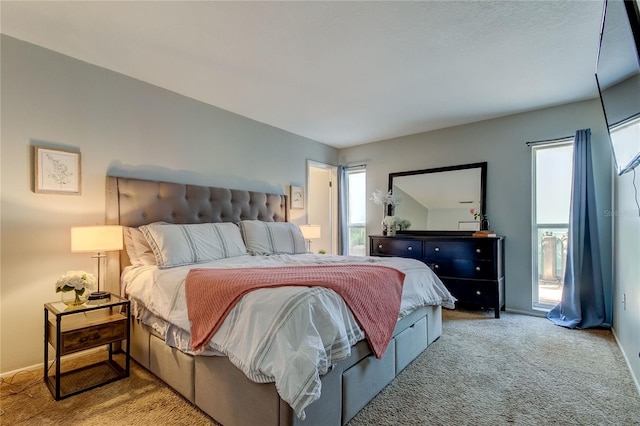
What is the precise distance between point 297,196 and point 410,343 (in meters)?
2.83

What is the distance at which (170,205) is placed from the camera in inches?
121

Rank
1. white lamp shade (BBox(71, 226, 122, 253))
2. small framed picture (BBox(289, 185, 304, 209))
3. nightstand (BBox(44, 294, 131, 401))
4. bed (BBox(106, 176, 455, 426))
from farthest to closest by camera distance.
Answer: small framed picture (BBox(289, 185, 304, 209)) → white lamp shade (BBox(71, 226, 122, 253)) → nightstand (BBox(44, 294, 131, 401)) → bed (BBox(106, 176, 455, 426))

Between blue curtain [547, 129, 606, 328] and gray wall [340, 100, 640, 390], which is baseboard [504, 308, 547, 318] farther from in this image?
blue curtain [547, 129, 606, 328]

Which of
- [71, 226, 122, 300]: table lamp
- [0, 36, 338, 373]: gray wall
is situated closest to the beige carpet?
[0, 36, 338, 373]: gray wall

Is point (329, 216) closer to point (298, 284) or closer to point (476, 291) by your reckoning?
point (476, 291)

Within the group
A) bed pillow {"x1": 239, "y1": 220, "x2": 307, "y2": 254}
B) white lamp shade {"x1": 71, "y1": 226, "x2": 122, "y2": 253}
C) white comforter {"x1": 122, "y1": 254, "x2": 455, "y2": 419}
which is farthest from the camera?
bed pillow {"x1": 239, "y1": 220, "x2": 307, "y2": 254}

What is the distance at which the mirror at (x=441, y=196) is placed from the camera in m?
4.14

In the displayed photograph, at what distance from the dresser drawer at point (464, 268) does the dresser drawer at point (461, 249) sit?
0.17ft

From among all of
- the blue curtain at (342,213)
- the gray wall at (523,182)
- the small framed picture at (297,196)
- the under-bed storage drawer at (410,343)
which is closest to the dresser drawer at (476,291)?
the gray wall at (523,182)

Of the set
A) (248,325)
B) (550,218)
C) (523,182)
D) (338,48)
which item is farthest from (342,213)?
(248,325)

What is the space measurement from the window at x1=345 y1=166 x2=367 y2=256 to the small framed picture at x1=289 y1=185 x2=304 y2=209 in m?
1.06

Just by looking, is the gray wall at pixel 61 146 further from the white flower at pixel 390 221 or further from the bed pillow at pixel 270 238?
the white flower at pixel 390 221

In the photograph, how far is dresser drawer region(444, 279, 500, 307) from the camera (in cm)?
357

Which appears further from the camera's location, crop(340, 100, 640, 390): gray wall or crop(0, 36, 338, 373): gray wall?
crop(340, 100, 640, 390): gray wall
